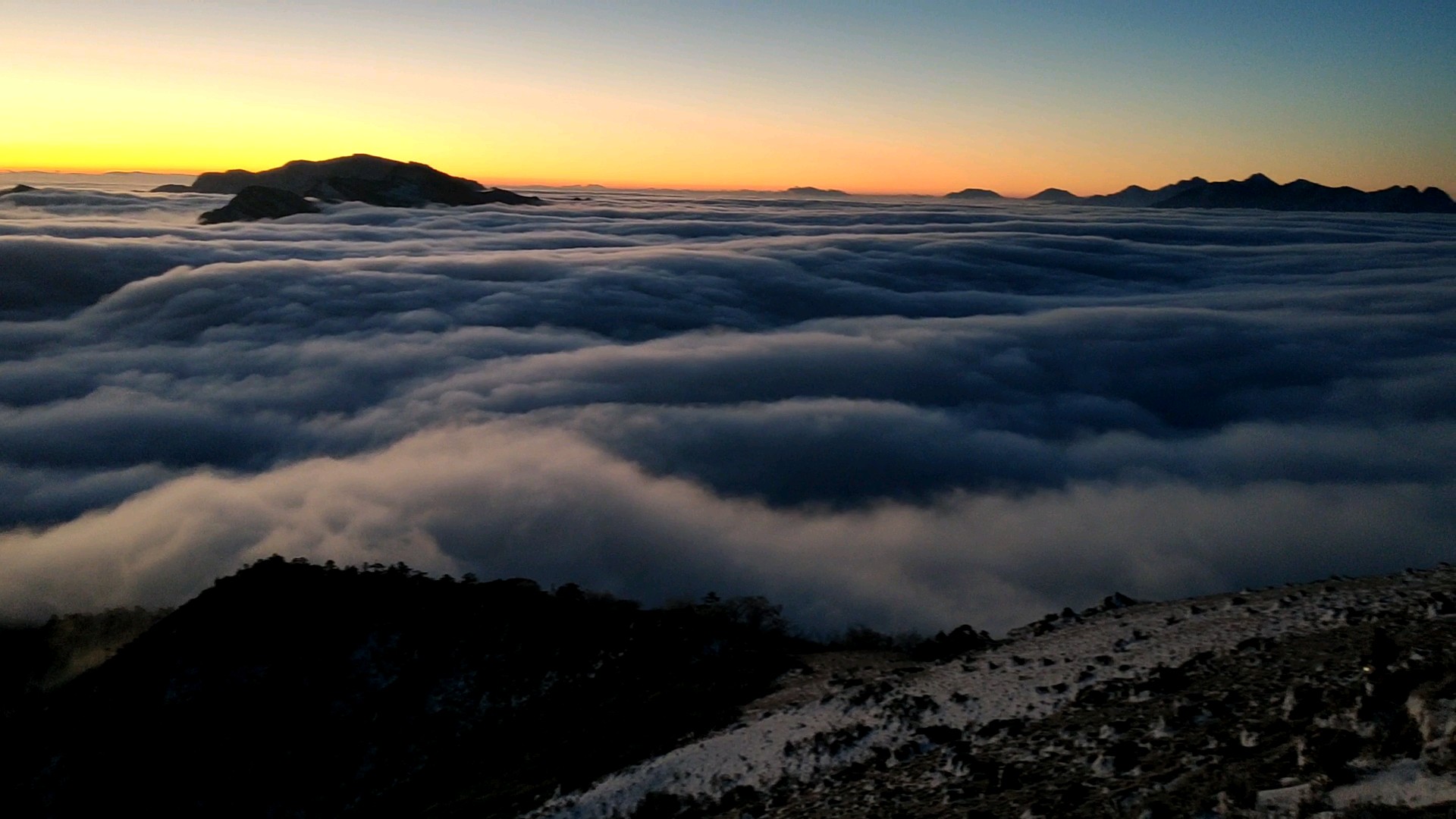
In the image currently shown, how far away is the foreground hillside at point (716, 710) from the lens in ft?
26.1

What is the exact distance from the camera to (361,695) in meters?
18.1

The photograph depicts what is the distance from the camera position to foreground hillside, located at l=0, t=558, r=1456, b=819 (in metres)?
7.95

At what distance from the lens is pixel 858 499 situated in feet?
125

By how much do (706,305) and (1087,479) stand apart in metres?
60.4

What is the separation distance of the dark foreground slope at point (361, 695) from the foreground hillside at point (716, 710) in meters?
0.06

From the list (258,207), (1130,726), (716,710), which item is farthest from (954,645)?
(258,207)

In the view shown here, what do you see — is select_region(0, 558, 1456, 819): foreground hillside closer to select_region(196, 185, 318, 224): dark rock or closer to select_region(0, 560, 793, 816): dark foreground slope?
select_region(0, 560, 793, 816): dark foreground slope

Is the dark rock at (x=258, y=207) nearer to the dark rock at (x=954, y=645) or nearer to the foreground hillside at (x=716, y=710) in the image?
the foreground hillside at (x=716, y=710)

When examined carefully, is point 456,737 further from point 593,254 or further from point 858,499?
point 593,254

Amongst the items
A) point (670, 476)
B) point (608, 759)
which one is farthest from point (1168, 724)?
point (670, 476)

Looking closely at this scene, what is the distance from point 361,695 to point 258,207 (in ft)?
582

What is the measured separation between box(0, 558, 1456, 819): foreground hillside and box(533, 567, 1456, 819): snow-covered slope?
0.13 ft

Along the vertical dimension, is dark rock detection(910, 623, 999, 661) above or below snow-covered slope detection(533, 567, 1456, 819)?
below

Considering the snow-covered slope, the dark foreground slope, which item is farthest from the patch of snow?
the dark foreground slope
